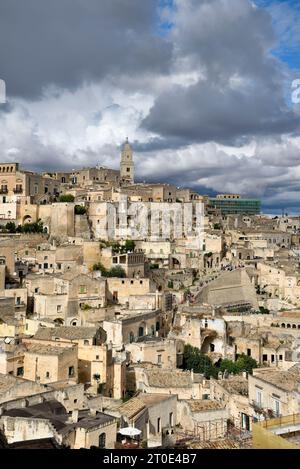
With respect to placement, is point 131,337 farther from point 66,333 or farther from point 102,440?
point 102,440

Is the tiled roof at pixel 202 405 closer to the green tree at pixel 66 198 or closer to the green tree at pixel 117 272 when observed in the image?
the green tree at pixel 117 272

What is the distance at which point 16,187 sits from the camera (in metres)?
51.3

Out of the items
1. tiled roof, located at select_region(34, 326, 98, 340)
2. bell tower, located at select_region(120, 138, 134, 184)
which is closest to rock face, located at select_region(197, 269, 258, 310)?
tiled roof, located at select_region(34, 326, 98, 340)

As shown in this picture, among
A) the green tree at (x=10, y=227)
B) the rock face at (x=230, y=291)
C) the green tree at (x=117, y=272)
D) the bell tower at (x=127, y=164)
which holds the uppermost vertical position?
the bell tower at (x=127, y=164)

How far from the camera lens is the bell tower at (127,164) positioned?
71.6 m

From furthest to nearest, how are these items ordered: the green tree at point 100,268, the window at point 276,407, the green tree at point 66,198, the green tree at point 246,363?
the green tree at point 66,198, the green tree at point 100,268, the green tree at point 246,363, the window at point 276,407

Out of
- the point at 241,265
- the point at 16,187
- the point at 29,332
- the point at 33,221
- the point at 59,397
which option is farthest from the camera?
the point at 16,187

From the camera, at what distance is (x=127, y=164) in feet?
238

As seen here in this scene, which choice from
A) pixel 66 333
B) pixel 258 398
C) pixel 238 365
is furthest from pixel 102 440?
pixel 238 365

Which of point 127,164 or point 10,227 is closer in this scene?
point 10,227

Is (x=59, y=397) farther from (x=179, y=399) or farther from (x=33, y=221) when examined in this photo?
(x=33, y=221)

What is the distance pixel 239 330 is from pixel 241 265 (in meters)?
13.4

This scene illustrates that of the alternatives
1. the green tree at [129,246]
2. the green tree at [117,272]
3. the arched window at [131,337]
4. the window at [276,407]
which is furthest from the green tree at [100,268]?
the window at [276,407]
